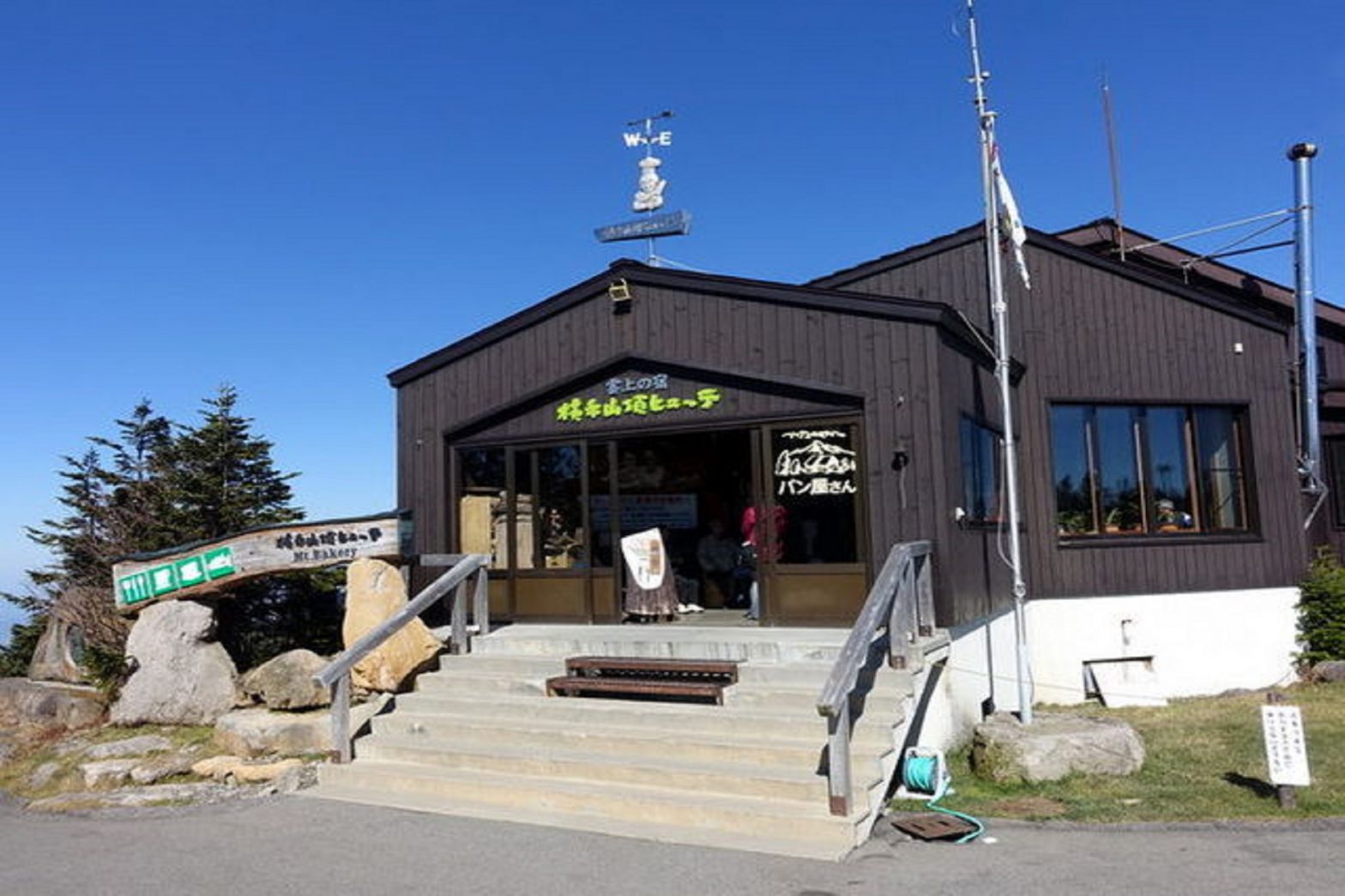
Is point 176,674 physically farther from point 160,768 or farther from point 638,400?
point 638,400

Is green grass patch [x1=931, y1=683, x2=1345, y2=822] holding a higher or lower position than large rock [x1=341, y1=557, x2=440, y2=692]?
lower

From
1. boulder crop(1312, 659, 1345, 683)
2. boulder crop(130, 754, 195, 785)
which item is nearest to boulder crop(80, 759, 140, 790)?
boulder crop(130, 754, 195, 785)

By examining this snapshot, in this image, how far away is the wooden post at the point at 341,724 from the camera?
7941 millimetres

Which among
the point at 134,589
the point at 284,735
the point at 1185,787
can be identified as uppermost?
the point at 134,589

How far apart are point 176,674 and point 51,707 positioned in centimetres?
156

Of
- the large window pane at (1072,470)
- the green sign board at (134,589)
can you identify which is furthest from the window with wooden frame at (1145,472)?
the green sign board at (134,589)

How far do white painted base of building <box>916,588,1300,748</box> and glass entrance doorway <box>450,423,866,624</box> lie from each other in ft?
12.5

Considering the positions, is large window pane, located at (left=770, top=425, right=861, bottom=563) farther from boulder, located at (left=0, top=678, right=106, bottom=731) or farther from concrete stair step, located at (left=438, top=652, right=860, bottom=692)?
boulder, located at (left=0, top=678, right=106, bottom=731)

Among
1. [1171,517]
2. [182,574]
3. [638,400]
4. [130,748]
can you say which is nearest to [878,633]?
[638,400]

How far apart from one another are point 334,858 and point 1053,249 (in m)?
11.2

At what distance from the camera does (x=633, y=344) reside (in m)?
10.9

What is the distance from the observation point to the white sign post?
647 cm

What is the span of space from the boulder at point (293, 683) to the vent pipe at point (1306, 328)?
12.5m

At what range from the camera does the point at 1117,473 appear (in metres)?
12.6
